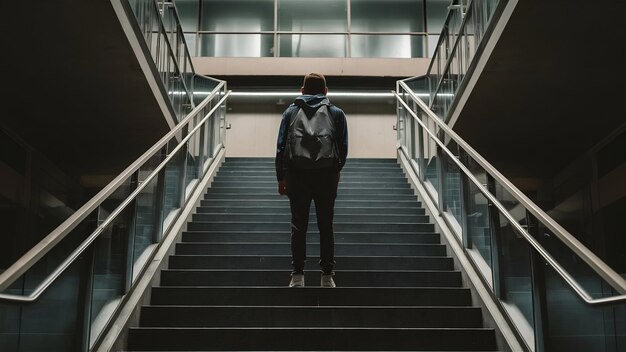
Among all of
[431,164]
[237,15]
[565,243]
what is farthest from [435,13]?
[565,243]

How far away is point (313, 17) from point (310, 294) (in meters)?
12.1

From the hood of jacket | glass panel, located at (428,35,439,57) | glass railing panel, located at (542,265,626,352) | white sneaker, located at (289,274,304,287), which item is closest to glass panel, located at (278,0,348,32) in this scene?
glass panel, located at (428,35,439,57)

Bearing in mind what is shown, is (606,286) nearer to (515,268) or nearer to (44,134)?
(515,268)

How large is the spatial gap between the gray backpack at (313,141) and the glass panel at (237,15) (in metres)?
11.6

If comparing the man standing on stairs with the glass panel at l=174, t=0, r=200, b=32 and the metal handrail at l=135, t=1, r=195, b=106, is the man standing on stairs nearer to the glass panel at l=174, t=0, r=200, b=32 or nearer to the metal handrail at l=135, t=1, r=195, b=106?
the metal handrail at l=135, t=1, r=195, b=106

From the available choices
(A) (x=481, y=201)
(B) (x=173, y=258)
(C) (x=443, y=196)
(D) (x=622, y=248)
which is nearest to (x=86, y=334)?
(B) (x=173, y=258)

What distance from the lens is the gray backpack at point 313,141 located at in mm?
4762

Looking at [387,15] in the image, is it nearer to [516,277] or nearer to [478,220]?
[478,220]

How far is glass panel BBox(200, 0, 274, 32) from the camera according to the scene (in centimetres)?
1617

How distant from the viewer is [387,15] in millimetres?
16375

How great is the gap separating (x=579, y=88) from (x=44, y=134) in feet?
20.6

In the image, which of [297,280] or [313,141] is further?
[297,280]

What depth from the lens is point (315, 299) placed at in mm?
4836

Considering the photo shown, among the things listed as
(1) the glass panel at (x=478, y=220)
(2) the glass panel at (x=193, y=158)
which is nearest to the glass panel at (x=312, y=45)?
(2) the glass panel at (x=193, y=158)
